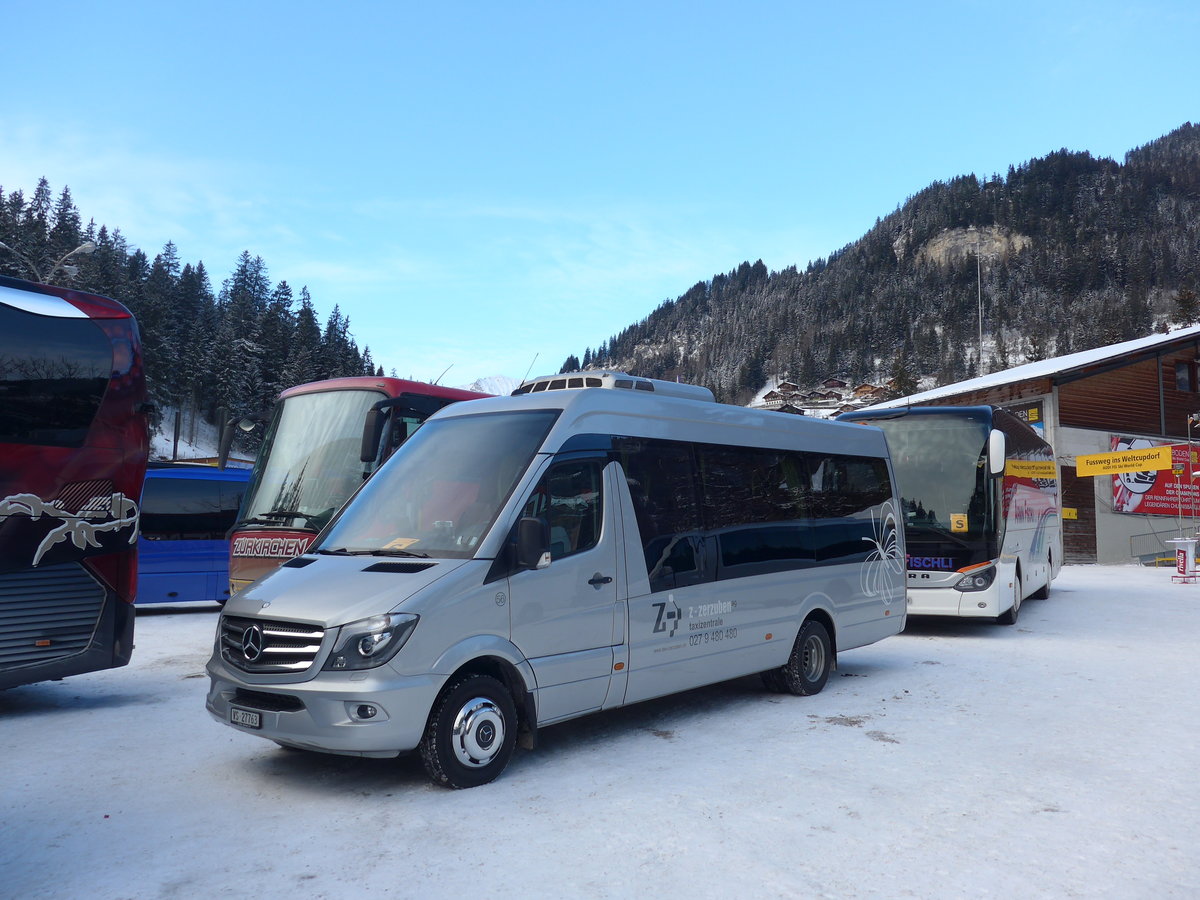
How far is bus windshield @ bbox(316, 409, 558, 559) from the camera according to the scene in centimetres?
595

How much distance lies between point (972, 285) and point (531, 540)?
170 metres

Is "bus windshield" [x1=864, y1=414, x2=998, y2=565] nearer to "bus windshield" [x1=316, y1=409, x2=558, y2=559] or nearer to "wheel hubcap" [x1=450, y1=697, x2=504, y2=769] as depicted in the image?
"bus windshield" [x1=316, y1=409, x2=558, y2=559]

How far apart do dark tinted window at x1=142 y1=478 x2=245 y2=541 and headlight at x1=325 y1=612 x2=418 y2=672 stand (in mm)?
13405

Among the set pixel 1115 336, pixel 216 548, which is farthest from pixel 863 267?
pixel 216 548

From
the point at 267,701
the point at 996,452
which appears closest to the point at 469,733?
the point at 267,701

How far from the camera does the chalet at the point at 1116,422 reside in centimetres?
3250

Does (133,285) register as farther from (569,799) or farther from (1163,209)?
(1163,209)

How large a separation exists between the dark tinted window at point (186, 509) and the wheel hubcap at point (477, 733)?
13328mm

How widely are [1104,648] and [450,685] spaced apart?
9.83 m

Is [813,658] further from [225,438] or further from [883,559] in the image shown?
[225,438]

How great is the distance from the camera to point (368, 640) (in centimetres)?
521

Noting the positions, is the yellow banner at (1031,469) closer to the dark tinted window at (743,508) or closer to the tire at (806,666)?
the dark tinted window at (743,508)

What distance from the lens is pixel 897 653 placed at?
38.0ft

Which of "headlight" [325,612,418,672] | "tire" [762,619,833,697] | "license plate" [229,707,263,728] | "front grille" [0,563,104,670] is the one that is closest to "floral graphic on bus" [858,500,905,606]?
"tire" [762,619,833,697]
